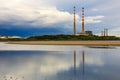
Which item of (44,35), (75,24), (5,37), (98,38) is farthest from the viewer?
(5,37)

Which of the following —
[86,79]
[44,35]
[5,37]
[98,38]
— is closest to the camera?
[86,79]

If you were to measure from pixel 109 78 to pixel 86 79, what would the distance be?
163cm

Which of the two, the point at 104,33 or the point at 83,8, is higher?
the point at 83,8

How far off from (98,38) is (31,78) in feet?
376

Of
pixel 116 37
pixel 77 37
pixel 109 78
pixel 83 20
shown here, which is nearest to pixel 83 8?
pixel 83 20

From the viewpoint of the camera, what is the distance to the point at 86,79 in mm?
14500

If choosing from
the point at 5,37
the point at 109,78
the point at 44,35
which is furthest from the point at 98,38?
the point at 109,78

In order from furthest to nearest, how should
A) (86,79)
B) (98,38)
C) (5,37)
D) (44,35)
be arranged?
(5,37), (44,35), (98,38), (86,79)

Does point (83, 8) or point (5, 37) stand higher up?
point (83, 8)

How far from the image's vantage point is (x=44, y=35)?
468 ft

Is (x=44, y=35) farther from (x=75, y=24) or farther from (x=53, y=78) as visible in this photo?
(x=53, y=78)

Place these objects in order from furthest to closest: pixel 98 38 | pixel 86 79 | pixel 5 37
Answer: pixel 5 37 → pixel 98 38 → pixel 86 79

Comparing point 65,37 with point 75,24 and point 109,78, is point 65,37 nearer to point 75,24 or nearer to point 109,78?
point 75,24

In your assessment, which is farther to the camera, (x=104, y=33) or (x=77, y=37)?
(x=104, y=33)
